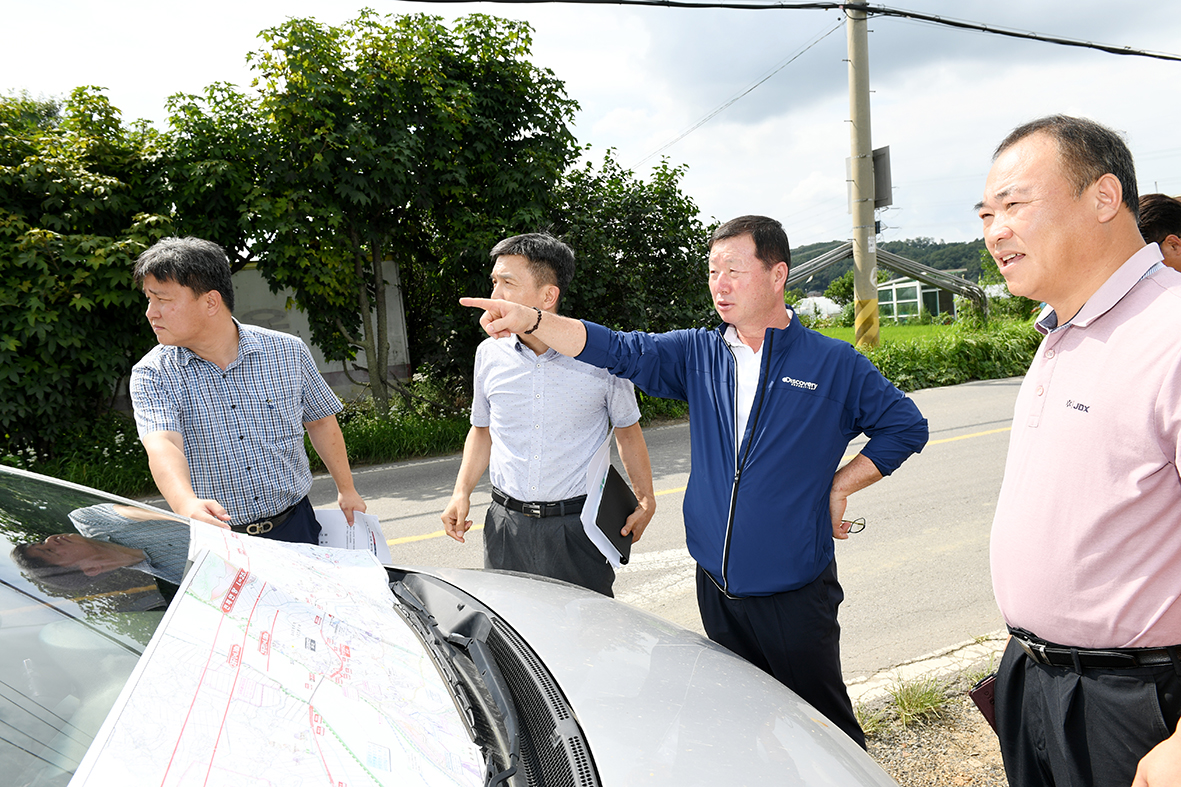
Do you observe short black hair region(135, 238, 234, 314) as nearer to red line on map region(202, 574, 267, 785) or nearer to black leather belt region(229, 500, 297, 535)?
black leather belt region(229, 500, 297, 535)

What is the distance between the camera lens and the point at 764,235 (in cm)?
231

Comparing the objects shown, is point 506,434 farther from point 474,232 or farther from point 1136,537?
point 474,232

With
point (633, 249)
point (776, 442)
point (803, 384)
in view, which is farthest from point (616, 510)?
point (633, 249)

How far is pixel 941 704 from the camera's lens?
2.71 metres

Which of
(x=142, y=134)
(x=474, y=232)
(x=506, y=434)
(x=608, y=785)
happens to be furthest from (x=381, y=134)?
(x=608, y=785)

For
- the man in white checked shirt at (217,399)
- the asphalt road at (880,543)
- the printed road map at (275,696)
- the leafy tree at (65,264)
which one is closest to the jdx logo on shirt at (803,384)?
the printed road map at (275,696)

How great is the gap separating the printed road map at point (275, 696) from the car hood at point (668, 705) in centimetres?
26

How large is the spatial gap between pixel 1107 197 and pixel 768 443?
1.04 meters

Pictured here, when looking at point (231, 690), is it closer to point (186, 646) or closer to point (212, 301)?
point (186, 646)

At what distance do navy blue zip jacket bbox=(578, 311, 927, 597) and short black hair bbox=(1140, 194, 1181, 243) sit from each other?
45.5 inches

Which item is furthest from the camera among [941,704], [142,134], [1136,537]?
[142,134]

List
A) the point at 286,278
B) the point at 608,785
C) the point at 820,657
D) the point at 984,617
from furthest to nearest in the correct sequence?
the point at 286,278, the point at 984,617, the point at 820,657, the point at 608,785

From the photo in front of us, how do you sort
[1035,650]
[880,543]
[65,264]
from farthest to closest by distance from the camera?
[65,264]
[880,543]
[1035,650]

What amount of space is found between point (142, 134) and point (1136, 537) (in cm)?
957
